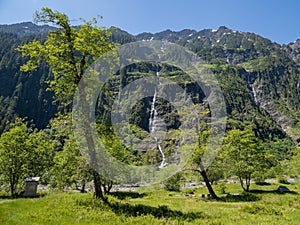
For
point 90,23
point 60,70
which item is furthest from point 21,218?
point 90,23

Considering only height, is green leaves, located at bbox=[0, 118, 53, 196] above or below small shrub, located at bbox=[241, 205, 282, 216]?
above

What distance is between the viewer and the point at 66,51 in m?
19.3

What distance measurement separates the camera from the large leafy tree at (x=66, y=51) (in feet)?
61.8

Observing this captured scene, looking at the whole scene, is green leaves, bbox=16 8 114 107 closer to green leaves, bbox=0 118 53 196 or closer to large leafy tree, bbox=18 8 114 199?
large leafy tree, bbox=18 8 114 199

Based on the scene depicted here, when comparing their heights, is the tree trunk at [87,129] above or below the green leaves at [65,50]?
below

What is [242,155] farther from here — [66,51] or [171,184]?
[66,51]

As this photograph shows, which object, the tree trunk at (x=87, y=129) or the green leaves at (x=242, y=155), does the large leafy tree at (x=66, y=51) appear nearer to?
the tree trunk at (x=87, y=129)

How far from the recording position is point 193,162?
30.8m

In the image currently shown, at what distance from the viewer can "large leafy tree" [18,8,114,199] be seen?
61.8 ft

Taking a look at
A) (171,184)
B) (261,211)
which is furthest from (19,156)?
(171,184)

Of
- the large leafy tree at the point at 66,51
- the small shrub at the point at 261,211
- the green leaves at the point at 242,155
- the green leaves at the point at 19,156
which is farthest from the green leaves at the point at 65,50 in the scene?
the green leaves at the point at 242,155

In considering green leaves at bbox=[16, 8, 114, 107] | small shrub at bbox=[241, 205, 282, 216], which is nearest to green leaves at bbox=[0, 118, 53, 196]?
green leaves at bbox=[16, 8, 114, 107]

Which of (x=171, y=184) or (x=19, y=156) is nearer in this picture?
(x=19, y=156)

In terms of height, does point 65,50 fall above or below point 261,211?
above
